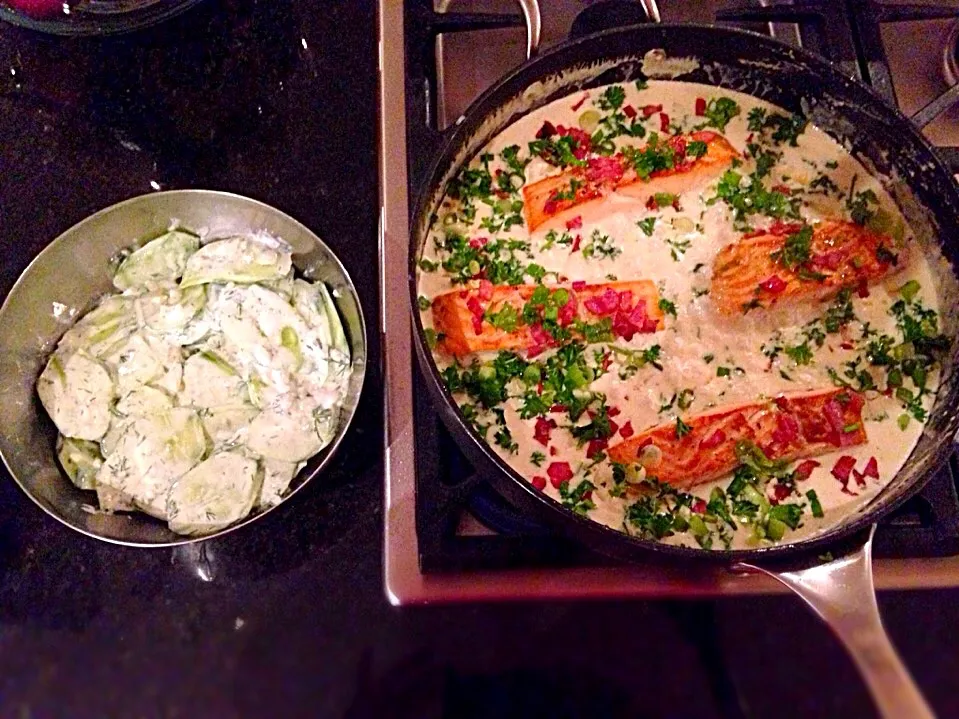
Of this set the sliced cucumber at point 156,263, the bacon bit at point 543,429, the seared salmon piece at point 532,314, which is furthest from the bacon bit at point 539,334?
the sliced cucumber at point 156,263

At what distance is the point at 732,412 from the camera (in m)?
1.09

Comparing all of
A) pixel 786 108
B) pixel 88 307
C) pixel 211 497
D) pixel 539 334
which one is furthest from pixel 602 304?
pixel 88 307

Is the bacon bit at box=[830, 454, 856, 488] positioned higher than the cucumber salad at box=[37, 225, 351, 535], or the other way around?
the cucumber salad at box=[37, 225, 351, 535]

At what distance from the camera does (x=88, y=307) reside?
1158 millimetres

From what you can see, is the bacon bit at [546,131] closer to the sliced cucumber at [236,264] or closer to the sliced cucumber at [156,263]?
the sliced cucumber at [236,264]

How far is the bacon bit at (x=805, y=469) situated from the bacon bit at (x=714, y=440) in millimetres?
130

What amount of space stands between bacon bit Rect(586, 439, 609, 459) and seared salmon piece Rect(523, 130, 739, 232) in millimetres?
337

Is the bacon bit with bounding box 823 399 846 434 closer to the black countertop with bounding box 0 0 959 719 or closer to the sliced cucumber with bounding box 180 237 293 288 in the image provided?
the black countertop with bounding box 0 0 959 719

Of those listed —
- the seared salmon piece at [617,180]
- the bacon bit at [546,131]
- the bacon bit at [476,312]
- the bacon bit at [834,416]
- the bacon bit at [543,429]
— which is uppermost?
the bacon bit at [546,131]

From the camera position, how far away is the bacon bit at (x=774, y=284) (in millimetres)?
1145

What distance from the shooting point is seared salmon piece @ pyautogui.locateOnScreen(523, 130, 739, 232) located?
46.9 inches

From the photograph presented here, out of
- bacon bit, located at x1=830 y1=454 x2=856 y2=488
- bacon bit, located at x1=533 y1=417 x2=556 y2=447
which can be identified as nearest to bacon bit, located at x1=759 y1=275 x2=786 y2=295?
bacon bit, located at x1=830 y1=454 x2=856 y2=488

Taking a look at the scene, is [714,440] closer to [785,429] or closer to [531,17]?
[785,429]

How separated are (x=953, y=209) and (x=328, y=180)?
938mm
